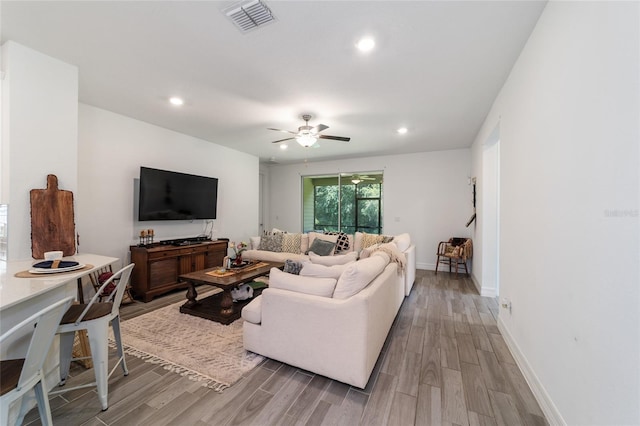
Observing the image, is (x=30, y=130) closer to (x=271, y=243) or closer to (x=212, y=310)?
(x=212, y=310)

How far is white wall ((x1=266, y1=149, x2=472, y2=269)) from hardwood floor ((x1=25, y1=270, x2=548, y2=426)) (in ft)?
11.9

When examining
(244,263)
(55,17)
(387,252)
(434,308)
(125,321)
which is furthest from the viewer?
(244,263)

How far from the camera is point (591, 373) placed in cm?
124

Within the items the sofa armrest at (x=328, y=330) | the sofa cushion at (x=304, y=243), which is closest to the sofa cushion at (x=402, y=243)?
the sofa armrest at (x=328, y=330)

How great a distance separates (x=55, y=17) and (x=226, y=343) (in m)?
3.03

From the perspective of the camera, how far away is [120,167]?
383 cm

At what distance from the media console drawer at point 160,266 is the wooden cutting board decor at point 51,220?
131 centimetres

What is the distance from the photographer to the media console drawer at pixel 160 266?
3.66 m

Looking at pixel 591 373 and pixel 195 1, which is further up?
pixel 195 1

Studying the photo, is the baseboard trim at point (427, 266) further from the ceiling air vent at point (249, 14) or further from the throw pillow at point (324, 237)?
the ceiling air vent at point (249, 14)

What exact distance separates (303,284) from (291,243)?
3.39m

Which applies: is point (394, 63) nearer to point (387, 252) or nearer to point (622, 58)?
point (622, 58)

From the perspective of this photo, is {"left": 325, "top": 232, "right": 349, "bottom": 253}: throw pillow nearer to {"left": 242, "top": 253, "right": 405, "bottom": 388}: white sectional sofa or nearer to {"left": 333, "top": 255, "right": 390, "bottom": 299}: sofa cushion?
{"left": 242, "top": 253, "right": 405, "bottom": 388}: white sectional sofa

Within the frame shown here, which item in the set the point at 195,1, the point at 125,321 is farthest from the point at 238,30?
the point at 125,321
